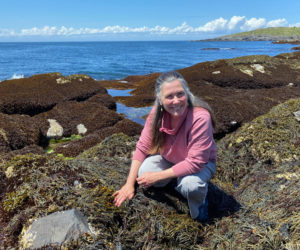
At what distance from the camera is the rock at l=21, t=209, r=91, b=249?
2.14 m

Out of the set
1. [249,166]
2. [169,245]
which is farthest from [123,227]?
[249,166]

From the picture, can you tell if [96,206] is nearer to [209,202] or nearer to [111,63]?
[209,202]

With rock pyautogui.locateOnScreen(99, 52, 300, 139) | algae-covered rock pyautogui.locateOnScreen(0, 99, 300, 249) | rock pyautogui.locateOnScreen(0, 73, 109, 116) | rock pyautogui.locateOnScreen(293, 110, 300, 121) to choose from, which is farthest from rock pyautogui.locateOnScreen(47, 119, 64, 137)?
rock pyautogui.locateOnScreen(293, 110, 300, 121)

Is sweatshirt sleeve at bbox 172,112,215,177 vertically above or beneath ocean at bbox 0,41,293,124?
above

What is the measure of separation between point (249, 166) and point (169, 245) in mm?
2506

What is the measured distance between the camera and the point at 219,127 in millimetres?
6742

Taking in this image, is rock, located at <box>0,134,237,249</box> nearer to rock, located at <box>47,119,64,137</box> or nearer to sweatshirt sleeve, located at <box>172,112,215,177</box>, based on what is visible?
sweatshirt sleeve, located at <box>172,112,215,177</box>

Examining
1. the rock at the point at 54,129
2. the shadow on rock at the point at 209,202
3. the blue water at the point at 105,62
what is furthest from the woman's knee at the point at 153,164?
the blue water at the point at 105,62

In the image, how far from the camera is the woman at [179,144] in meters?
2.66

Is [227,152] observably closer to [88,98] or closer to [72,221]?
[72,221]

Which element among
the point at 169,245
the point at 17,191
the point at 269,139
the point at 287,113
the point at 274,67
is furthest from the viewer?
the point at 274,67

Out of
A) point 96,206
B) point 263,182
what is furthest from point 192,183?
point 263,182

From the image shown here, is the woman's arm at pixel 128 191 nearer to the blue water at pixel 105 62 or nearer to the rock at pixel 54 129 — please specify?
the rock at pixel 54 129

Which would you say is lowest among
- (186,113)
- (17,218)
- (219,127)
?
(219,127)
